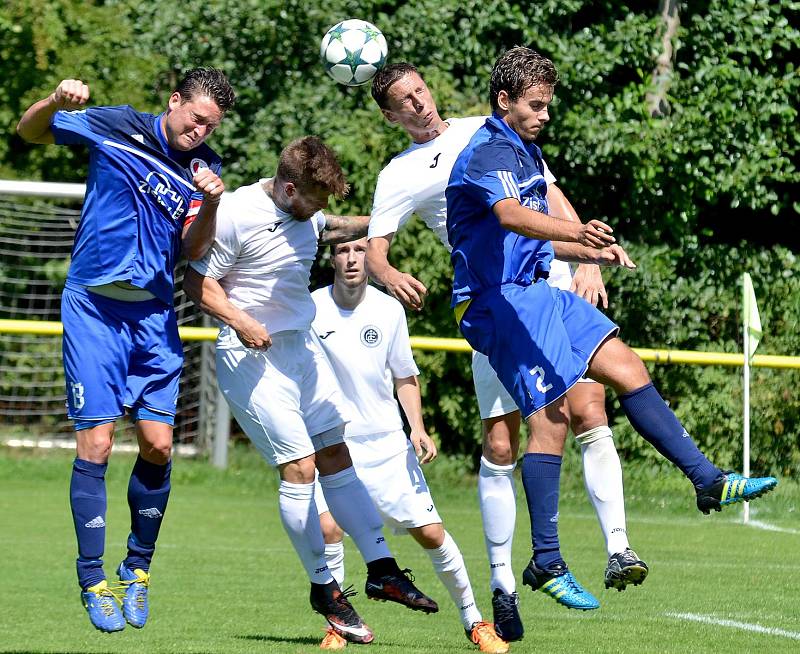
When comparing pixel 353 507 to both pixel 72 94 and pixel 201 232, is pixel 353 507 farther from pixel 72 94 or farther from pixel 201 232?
pixel 72 94

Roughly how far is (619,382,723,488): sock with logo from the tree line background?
23.4 feet

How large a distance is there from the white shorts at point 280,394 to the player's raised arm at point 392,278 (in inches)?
20.9

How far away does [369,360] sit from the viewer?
778 centimetres

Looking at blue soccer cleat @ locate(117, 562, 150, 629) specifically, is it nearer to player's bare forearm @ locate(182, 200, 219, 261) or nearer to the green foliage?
player's bare forearm @ locate(182, 200, 219, 261)

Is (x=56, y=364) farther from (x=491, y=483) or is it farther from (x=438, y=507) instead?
(x=491, y=483)

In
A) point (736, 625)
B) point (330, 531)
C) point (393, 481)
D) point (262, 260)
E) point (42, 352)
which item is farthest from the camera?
point (42, 352)

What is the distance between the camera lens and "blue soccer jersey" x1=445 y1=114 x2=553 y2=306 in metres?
5.80

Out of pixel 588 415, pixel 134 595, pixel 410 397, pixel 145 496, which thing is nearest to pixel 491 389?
pixel 588 415

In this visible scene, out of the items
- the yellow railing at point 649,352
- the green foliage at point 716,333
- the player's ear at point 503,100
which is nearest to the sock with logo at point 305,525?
the player's ear at point 503,100

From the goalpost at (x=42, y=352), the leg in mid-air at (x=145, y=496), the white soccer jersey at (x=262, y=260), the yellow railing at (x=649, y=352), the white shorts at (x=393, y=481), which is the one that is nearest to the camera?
the leg in mid-air at (x=145, y=496)

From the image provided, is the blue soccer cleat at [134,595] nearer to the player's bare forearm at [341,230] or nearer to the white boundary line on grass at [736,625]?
the player's bare forearm at [341,230]

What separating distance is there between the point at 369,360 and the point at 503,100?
2246 mm

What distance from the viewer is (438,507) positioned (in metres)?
12.5

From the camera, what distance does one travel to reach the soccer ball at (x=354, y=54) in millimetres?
7855
